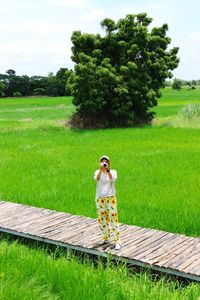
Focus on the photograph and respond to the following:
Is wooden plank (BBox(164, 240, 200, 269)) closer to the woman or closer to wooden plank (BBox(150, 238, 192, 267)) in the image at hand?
wooden plank (BBox(150, 238, 192, 267))

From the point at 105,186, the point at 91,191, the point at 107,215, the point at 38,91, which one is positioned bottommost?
the point at 91,191

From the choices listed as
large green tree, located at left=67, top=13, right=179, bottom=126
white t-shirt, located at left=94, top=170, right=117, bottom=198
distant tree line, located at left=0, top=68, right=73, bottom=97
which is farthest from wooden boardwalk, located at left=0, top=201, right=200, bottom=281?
distant tree line, located at left=0, top=68, right=73, bottom=97

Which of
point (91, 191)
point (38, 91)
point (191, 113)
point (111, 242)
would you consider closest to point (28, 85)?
point (38, 91)

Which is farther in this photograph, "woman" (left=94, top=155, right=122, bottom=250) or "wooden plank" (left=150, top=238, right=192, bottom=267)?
"woman" (left=94, top=155, right=122, bottom=250)

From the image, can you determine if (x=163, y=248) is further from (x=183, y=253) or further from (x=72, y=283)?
(x=72, y=283)

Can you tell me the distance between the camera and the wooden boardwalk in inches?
225

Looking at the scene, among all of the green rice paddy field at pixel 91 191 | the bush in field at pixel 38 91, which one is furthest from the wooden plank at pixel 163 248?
the bush in field at pixel 38 91

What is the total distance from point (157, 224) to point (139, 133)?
1324 cm

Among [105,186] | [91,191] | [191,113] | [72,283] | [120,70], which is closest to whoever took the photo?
[72,283]

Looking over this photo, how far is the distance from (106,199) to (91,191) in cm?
382

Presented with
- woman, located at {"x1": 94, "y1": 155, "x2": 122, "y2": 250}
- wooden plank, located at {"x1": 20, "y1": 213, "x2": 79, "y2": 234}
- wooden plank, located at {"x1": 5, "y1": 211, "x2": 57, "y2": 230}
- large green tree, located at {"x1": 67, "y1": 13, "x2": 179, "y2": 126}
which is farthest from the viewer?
large green tree, located at {"x1": 67, "y1": 13, "x2": 179, "y2": 126}

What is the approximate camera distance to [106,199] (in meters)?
6.24

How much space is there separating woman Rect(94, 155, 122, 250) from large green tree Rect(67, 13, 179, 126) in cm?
1755

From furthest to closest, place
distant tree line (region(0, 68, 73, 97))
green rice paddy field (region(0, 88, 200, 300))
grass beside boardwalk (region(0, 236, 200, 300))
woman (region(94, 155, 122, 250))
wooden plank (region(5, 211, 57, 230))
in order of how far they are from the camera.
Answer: distant tree line (region(0, 68, 73, 97)), wooden plank (region(5, 211, 57, 230)), woman (region(94, 155, 122, 250)), green rice paddy field (region(0, 88, 200, 300)), grass beside boardwalk (region(0, 236, 200, 300))
